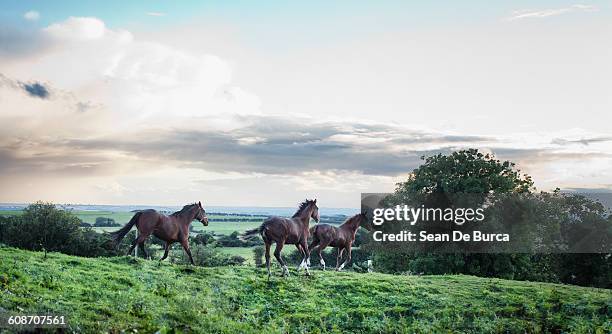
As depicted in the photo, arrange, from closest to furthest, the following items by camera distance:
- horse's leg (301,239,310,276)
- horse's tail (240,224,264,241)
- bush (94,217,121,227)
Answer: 1. horse's tail (240,224,264,241)
2. horse's leg (301,239,310,276)
3. bush (94,217,121,227)

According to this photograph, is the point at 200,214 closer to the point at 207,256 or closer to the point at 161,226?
the point at 161,226

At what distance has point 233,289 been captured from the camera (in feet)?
59.9

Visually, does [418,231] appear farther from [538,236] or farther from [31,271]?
[31,271]

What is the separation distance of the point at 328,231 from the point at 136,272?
1048 centimetres

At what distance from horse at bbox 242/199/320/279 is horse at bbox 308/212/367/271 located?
4.39ft

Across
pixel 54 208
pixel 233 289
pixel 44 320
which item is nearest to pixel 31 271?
pixel 44 320

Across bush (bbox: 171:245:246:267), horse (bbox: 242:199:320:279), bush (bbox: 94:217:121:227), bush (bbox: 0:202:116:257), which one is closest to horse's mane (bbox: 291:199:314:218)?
horse (bbox: 242:199:320:279)

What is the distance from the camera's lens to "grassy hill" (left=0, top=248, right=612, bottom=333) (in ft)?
46.1

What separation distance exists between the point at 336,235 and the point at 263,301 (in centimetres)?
926

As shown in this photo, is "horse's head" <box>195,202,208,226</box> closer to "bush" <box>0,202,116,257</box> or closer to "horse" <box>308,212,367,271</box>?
"horse" <box>308,212,367,271</box>

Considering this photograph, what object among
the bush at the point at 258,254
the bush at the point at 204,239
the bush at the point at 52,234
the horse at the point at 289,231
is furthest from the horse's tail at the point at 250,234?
the bush at the point at 258,254

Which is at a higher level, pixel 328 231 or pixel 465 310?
pixel 328 231

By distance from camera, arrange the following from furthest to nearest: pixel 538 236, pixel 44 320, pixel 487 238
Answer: pixel 538 236 → pixel 487 238 → pixel 44 320

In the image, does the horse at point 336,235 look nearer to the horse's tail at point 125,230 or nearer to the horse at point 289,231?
the horse at point 289,231
